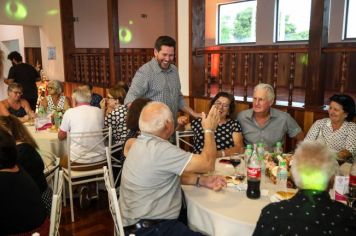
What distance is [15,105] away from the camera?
4449 millimetres

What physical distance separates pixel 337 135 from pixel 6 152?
2.48 meters

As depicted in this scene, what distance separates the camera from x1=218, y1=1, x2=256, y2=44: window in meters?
9.36

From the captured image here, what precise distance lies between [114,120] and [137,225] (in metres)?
1.95

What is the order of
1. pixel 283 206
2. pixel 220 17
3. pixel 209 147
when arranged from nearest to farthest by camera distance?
pixel 283 206 < pixel 209 147 < pixel 220 17

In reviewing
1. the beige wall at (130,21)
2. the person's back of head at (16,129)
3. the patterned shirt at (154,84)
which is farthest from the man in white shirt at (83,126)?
the beige wall at (130,21)

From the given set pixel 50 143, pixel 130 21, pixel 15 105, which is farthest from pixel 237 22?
pixel 50 143

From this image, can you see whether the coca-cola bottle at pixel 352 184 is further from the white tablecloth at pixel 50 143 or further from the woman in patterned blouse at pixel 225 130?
the white tablecloth at pixel 50 143

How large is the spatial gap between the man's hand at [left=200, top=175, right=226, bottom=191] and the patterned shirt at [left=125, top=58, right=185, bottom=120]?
1.35 m

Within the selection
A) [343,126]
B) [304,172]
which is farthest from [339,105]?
[304,172]

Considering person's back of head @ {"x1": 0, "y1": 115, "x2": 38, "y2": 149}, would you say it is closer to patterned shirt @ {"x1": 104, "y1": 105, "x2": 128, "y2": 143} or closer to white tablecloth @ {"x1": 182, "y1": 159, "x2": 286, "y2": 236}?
white tablecloth @ {"x1": 182, "y1": 159, "x2": 286, "y2": 236}

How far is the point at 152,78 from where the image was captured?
317 cm

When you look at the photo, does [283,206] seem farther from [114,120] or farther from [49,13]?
[49,13]

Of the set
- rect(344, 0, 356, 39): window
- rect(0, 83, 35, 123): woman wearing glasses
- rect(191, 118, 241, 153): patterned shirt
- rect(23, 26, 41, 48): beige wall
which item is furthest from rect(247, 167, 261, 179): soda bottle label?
rect(23, 26, 41, 48): beige wall

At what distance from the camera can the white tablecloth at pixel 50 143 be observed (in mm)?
3506
